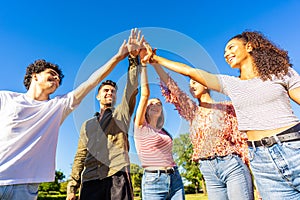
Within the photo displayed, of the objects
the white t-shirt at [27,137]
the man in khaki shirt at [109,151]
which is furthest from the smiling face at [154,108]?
the white t-shirt at [27,137]

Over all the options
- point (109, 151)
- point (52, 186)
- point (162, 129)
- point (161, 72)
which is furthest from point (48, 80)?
point (52, 186)

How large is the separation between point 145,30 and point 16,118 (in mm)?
1612

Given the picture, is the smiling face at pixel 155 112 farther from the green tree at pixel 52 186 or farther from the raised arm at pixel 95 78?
the green tree at pixel 52 186

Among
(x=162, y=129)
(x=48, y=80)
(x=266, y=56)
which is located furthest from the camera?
(x=162, y=129)

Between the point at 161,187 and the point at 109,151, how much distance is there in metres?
0.69

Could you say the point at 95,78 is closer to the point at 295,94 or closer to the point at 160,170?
the point at 160,170

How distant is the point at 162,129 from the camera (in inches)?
146

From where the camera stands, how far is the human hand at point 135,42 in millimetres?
3492

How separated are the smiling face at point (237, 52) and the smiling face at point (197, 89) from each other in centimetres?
83

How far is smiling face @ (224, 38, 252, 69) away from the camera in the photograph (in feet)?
8.57

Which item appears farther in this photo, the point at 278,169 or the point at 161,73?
the point at 161,73

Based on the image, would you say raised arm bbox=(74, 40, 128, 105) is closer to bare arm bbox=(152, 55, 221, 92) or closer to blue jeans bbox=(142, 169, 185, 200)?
bare arm bbox=(152, 55, 221, 92)

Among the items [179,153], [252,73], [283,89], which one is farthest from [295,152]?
[179,153]

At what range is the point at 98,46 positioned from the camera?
3.23 meters
